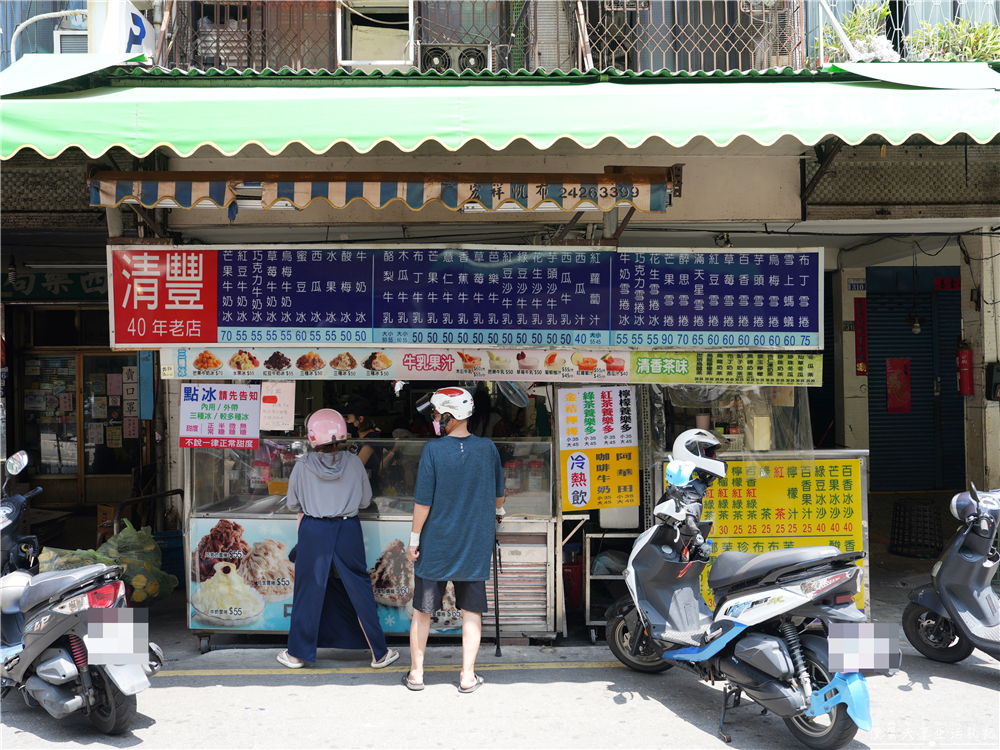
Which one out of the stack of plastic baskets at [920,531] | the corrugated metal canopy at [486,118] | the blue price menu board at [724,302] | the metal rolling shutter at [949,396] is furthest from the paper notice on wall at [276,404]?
the metal rolling shutter at [949,396]

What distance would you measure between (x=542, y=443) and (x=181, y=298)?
291 cm

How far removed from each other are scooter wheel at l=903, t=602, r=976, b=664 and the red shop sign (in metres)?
→ 5.28

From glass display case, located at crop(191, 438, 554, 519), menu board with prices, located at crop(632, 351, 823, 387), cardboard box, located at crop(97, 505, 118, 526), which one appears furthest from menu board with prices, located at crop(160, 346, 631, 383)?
cardboard box, located at crop(97, 505, 118, 526)

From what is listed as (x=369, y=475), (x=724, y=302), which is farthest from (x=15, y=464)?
(x=724, y=302)

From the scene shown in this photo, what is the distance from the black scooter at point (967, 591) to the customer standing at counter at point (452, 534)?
9.58 ft

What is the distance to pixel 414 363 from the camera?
5312mm

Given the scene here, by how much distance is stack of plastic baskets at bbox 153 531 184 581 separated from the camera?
267 inches

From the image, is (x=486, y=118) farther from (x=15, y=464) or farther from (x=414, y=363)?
(x=15, y=464)

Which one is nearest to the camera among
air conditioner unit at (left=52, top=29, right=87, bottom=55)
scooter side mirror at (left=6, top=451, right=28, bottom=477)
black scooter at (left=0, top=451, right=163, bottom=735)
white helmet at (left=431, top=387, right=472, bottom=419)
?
black scooter at (left=0, top=451, right=163, bottom=735)

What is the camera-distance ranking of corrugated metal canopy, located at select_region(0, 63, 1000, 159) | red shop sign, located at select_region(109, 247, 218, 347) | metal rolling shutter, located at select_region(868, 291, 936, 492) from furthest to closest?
metal rolling shutter, located at select_region(868, 291, 936, 492)
red shop sign, located at select_region(109, 247, 218, 347)
corrugated metal canopy, located at select_region(0, 63, 1000, 159)

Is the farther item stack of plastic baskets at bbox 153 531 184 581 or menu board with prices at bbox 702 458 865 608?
stack of plastic baskets at bbox 153 531 184 581

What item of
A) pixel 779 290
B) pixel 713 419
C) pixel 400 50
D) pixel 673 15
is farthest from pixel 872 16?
pixel 400 50

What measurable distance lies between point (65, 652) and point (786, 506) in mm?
4696

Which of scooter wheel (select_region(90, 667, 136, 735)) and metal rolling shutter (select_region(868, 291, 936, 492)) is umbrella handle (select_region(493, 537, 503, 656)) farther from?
metal rolling shutter (select_region(868, 291, 936, 492))
